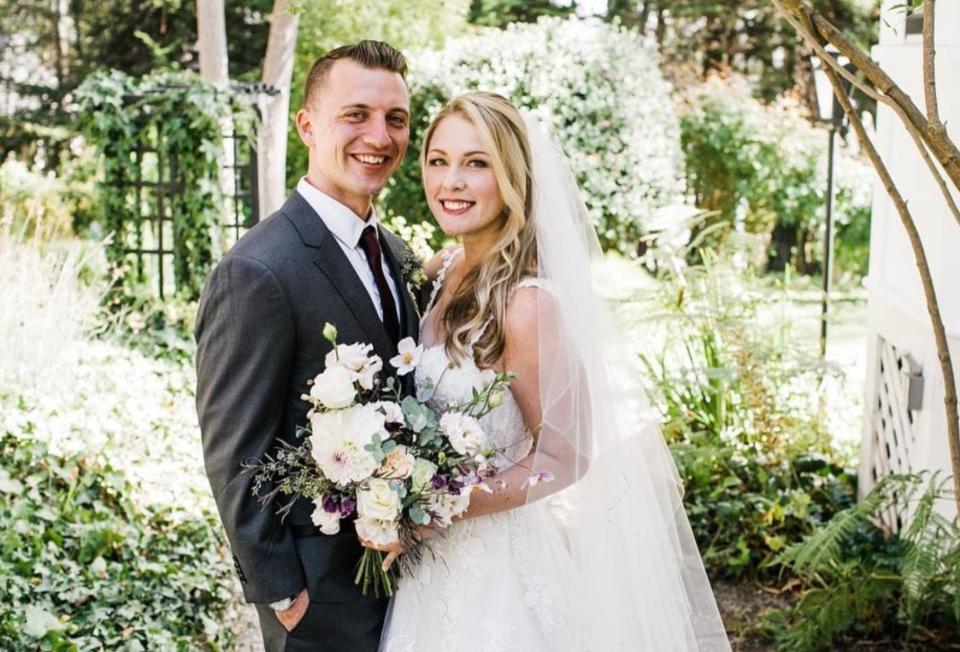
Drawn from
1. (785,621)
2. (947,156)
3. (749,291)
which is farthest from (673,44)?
(947,156)

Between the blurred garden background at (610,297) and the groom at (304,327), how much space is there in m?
0.93

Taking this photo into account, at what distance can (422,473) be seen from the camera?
8.13 ft

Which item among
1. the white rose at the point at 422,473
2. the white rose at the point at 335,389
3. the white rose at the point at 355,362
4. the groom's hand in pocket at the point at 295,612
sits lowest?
the groom's hand in pocket at the point at 295,612

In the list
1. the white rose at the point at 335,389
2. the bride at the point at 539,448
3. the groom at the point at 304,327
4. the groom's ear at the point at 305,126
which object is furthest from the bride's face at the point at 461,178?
the white rose at the point at 335,389

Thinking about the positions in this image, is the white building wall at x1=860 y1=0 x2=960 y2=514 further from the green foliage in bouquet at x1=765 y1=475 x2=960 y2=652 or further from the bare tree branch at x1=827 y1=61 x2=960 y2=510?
the bare tree branch at x1=827 y1=61 x2=960 y2=510

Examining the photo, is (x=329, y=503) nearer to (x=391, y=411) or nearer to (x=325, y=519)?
(x=325, y=519)

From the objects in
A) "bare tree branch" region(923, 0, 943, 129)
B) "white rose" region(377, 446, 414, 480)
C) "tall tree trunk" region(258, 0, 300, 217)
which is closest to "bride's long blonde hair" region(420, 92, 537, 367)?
"white rose" region(377, 446, 414, 480)

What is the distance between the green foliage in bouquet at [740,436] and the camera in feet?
18.4

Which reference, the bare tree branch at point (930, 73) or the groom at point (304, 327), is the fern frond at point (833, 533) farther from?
the groom at point (304, 327)

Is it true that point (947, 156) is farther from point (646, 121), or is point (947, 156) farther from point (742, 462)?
point (646, 121)

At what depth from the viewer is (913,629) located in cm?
449

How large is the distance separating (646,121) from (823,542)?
355 inches

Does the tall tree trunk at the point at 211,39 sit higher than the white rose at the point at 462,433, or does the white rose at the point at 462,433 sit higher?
the tall tree trunk at the point at 211,39

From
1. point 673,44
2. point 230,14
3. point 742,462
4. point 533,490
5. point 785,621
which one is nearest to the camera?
point 533,490
